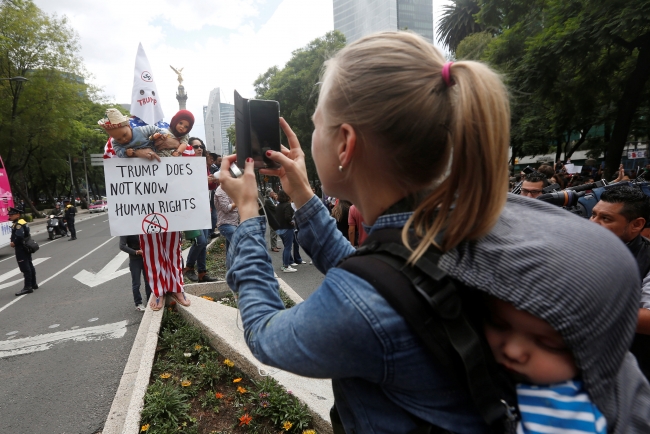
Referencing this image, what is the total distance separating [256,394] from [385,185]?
89.0 inches

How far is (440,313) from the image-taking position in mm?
709

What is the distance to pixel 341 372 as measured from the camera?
811 mm

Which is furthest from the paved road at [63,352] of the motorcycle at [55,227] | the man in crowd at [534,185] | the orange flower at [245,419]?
the motorcycle at [55,227]

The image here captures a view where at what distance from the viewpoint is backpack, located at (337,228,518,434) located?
72 centimetres

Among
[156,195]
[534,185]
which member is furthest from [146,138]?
[534,185]

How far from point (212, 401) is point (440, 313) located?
2.62 m

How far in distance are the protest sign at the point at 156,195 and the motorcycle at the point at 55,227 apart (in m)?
16.5

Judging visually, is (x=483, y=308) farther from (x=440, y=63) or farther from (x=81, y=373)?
(x=81, y=373)

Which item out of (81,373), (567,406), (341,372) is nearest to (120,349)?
(81,373)

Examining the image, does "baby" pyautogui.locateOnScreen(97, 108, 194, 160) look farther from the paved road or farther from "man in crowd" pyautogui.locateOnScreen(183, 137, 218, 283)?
the paved road

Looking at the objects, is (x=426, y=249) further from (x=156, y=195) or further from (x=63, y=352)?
(x=63, y=352)

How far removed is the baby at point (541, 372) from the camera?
2.45ft

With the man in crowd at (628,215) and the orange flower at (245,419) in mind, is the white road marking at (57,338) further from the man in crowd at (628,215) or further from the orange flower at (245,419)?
the man in crowd at (628,215)

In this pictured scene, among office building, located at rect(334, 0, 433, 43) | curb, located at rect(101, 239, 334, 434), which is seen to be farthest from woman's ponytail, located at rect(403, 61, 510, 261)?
curb, located at rect(101, 239, 334, 434)
